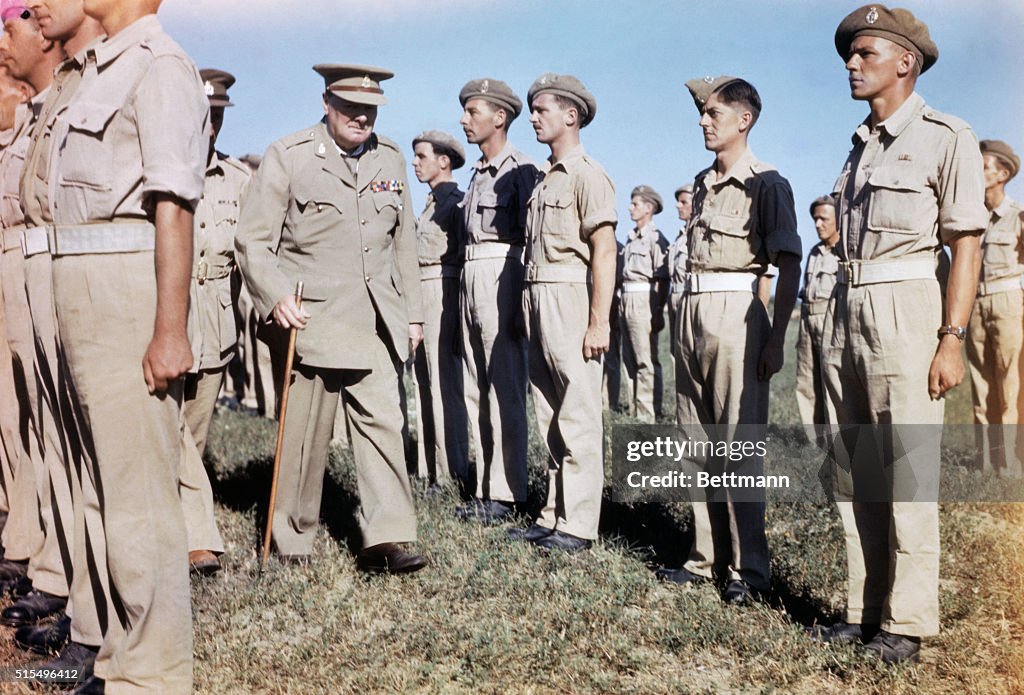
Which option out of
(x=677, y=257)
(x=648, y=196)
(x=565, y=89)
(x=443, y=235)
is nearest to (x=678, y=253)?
(x=677, y=257)

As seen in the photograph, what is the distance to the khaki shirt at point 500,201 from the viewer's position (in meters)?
6.59

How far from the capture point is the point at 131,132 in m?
3.18

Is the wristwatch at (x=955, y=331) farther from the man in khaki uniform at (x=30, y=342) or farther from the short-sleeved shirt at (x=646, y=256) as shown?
the short-sleeved shirt at (x=646, y=256)

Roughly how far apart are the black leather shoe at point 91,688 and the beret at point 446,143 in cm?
569

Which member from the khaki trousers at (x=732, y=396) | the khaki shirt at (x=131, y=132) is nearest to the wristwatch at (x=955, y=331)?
the khaki trousers at (x=732, y=396)

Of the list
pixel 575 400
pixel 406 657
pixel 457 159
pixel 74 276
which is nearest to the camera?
pixel 74 276

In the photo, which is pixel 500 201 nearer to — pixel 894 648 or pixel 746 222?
pixel 746 222

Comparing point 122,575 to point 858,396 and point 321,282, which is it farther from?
point 858,396

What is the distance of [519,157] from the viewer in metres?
6.91

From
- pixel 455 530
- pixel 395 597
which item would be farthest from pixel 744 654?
pixel 455 530

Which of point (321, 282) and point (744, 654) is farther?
point (321, 282)

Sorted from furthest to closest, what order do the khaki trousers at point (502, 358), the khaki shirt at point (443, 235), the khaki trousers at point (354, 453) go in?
1. the khaki shirt at point (443, 235)
2. the khaki trousers at point (502, 358)
3. the khaki trousers at point (354, 453)

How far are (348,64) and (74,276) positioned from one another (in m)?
2.23

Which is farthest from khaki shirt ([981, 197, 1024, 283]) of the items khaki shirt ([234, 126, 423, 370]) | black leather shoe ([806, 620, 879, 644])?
khaki shirt ([234, 126, 423, 370])
